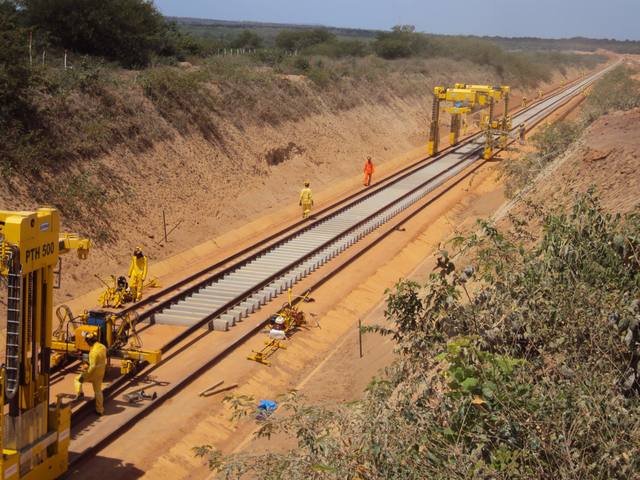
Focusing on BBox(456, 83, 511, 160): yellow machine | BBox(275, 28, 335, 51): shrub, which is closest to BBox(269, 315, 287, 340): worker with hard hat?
BBox(456, 83, 511, 160): yellow machine

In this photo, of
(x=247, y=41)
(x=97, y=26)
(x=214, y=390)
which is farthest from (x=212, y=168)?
(x=247, y=41)

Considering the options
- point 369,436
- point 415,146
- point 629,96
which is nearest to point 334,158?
point 415,146

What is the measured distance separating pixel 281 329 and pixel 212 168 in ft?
42.0

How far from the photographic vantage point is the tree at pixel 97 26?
33.7 m

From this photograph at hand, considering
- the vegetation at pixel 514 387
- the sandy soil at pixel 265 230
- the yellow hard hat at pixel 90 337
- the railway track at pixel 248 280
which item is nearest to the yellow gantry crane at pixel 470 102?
the sandy soil at pixel 265 230

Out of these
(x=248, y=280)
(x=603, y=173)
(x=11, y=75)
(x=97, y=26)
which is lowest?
(x=248, y=280)

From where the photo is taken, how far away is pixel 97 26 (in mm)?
34438

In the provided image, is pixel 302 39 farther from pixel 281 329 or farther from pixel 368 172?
pixel 281 329

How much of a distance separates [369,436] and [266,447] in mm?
5041

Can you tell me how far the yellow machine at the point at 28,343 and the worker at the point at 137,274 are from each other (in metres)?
7.11

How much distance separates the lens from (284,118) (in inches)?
1341

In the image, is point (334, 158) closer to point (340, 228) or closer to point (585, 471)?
point (340, 228)

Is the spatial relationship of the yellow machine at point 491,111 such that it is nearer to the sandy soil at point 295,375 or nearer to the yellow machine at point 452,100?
the yellow machine at point 452,100

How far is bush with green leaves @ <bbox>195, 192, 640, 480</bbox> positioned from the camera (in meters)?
5.53
